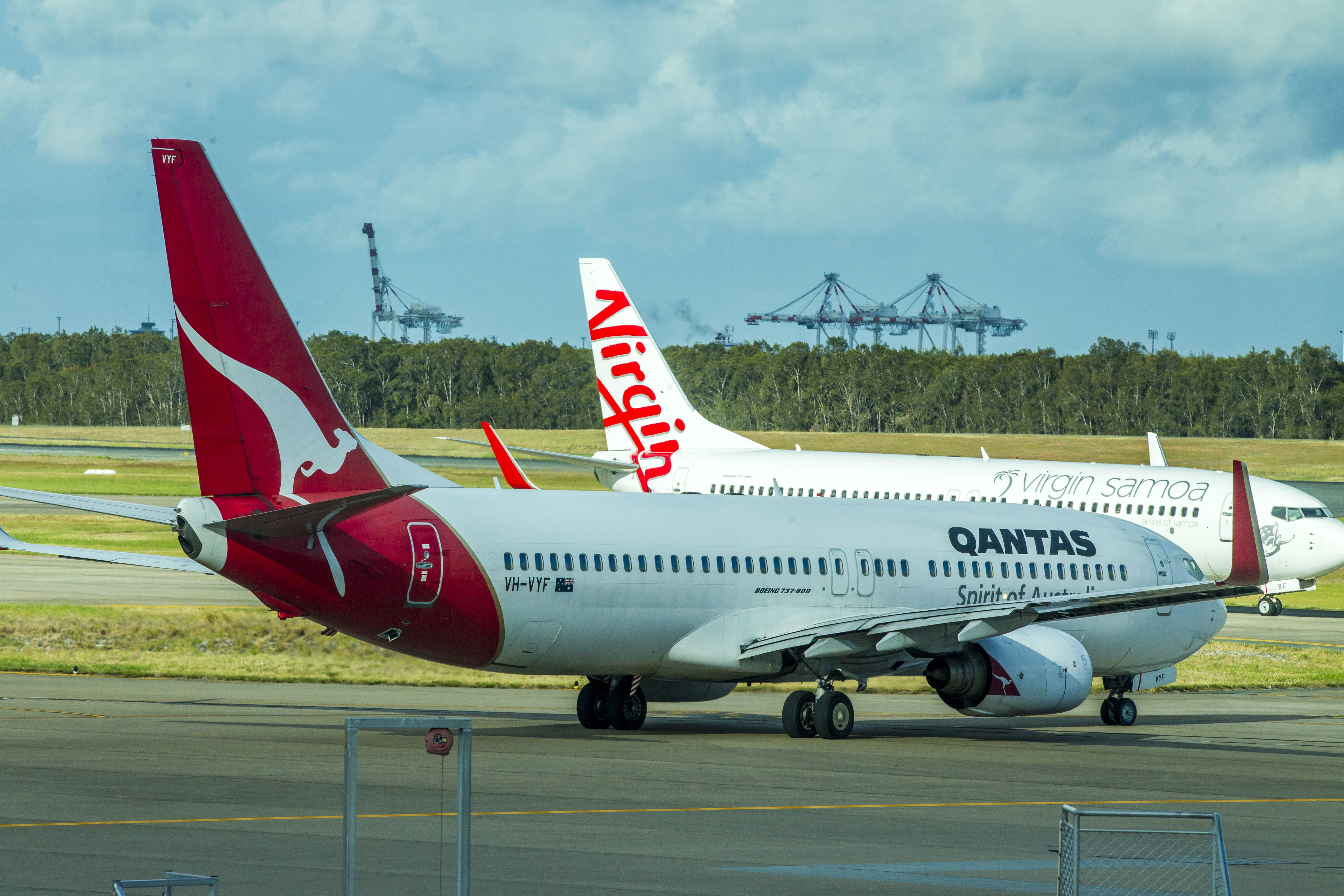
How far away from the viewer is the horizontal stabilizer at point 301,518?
20.7m

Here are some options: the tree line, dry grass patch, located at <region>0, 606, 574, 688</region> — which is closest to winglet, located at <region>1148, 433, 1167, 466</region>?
dry grass patch, located at <region>0, 606, 574, 688</region>

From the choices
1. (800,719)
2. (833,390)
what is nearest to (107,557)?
(800,719)

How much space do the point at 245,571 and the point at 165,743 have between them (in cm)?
307

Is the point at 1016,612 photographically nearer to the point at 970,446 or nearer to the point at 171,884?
the point at 171,884

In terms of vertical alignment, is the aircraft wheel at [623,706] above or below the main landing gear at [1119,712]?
above

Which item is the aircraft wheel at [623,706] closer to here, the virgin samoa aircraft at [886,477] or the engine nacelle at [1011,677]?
the engine nacelle at [1011,677]

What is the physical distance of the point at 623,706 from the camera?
26.0 metres

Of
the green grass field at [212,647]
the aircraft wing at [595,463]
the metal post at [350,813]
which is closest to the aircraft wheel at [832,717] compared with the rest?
the green grass field at [212,647]

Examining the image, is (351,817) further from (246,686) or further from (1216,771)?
(246,686)

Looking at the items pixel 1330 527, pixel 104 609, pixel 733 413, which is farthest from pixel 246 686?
pixel 733 413

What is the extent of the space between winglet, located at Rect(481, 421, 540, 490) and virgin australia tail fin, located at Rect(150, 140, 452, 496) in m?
6.66

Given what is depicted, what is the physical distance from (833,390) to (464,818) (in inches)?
7165

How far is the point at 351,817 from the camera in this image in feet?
32.4

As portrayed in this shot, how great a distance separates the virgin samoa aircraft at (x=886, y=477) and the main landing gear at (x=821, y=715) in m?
17.4
